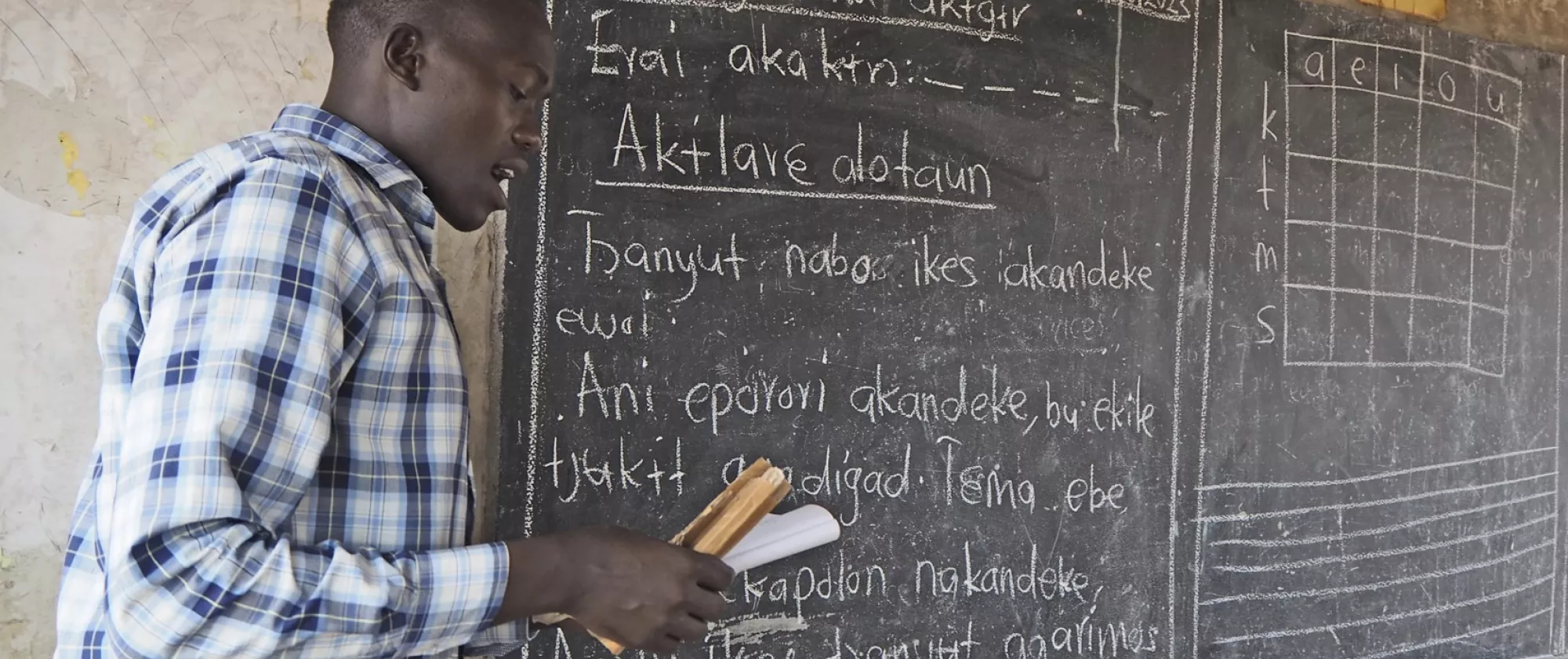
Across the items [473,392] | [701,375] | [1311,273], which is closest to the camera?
[473,392]

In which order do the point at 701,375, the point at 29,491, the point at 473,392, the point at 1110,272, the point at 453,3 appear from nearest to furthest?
the point at 453,3 < the point at 29,491 < the point at 473,392 < the point at 701,375 < the point at 1110,272

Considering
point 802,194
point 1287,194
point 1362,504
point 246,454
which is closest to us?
point 246,454

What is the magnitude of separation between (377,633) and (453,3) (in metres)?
0.63

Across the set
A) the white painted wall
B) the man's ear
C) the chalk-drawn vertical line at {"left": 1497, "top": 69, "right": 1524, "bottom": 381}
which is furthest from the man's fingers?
the chalk-drawn vertical line at {"left": 1497, "top": 69, "right": 1524, "bottom": 381}

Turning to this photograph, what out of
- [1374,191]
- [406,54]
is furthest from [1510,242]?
[406,54]

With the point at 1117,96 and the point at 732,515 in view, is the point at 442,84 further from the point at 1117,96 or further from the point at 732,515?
the point at 1117,96

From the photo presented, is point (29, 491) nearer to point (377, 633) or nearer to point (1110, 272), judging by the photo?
point (377, 633)

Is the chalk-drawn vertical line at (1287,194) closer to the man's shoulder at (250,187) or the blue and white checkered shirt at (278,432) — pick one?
the blue and white checkered shirt at (278,432)

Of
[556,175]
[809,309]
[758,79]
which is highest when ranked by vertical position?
[758,79]

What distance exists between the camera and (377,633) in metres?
0.93

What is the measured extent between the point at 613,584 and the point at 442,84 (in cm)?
53

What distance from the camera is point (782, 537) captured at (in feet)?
4.32

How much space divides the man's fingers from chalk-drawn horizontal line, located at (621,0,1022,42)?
1.19 m

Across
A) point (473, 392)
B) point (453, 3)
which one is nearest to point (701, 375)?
point (473, 392)
